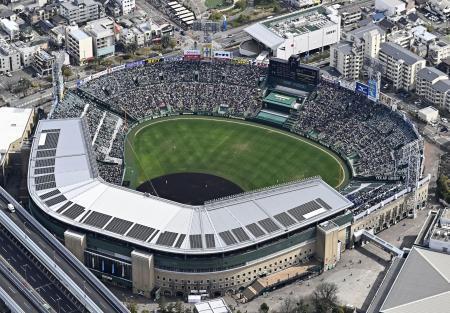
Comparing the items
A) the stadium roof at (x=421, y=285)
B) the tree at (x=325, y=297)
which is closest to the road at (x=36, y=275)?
the tree at (x=325, y=297)

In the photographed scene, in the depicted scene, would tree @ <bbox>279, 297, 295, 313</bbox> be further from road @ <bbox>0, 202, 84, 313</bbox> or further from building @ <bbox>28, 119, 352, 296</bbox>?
road @ <bbox>0, 202, 84, 313</bbox>

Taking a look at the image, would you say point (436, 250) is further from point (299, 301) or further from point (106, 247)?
point (106, 247)

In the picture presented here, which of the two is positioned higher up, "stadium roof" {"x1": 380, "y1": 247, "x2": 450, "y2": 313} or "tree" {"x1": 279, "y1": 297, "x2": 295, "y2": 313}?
"stadium roof" {"x1": 380, "y1": 247, "x2": 450, "y2": 313}

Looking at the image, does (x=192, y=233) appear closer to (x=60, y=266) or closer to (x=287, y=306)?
(x=287, y=306)

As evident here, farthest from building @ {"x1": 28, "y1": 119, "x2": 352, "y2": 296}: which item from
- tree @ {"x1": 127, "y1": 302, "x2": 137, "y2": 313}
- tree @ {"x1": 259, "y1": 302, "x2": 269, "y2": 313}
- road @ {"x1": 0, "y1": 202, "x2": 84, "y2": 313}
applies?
tree @ {"x1": 259, "y1": 302, "x2": 269, "y2": 313}

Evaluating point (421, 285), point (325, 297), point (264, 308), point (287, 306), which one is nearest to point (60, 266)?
point (264, 308)

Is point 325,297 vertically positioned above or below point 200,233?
below

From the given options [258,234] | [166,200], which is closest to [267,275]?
[258,234]
